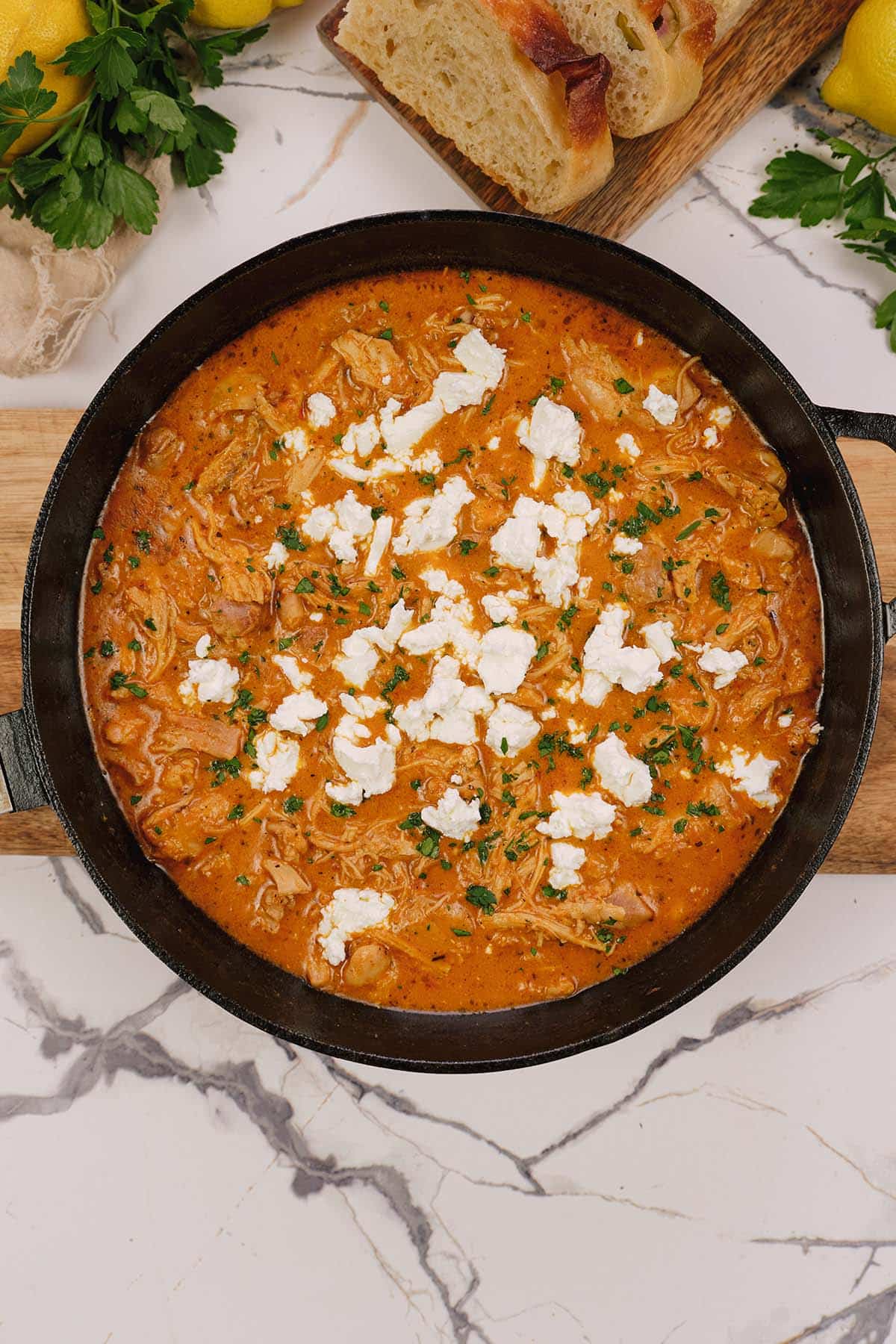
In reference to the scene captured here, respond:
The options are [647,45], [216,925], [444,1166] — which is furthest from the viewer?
[444,1166]

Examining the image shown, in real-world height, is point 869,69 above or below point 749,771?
above

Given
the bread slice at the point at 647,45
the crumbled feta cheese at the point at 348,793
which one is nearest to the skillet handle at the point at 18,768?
the crumbled feta cheese at the point at 348,793

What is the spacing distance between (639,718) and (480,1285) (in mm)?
2365

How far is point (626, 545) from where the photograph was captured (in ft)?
11.8

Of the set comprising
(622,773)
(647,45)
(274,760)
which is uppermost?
(647,45)

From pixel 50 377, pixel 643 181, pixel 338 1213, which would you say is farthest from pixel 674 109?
pixel 338 1213

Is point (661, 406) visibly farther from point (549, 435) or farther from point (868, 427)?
point (868, 427)

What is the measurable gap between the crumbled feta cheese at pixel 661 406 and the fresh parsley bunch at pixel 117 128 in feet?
5.87

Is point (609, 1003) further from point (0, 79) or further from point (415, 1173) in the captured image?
point (0, 79)

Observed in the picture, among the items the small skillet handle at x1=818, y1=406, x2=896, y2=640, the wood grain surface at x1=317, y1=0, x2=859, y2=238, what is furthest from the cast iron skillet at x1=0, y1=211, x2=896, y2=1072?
the wood grain surface at x1=317, y1=0, x2=859, y2=238

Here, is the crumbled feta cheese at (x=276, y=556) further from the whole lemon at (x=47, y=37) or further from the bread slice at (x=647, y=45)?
the bread slice at (x=647, y=45)

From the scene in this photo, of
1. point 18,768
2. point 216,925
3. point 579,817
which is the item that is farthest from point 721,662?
point 18,768

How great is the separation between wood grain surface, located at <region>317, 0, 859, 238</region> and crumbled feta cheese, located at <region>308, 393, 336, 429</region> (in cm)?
103

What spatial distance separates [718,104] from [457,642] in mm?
2154
